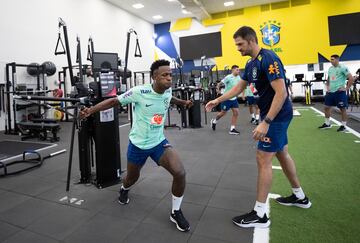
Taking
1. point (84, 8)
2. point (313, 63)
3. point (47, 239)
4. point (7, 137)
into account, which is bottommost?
point (47, 239)

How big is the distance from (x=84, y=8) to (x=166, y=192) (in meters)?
10.4

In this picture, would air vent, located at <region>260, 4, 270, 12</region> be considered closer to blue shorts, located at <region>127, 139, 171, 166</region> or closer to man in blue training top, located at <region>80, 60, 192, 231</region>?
man in blue training top, located at <region>80, 60, 192, 231</region>

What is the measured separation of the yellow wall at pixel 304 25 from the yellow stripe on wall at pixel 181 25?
3286mm

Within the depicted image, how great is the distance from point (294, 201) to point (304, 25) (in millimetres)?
13036

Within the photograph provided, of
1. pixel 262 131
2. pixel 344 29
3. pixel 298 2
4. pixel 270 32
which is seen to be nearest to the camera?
pixel 262 131

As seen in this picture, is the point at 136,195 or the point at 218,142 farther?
the point at 218,142

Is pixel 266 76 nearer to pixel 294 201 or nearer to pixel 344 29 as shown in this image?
pixel 294 201

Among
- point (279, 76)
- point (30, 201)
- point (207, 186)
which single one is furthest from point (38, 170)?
point (279, 76)

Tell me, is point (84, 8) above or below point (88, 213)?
above

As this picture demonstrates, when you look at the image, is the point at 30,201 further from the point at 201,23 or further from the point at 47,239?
the point at 201,23

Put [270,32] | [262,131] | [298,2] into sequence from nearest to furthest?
[262,131]
[298,2]
[270,32]

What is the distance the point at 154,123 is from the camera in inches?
90.0

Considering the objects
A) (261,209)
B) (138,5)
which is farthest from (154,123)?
(138,5)

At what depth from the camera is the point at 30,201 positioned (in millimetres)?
2801
